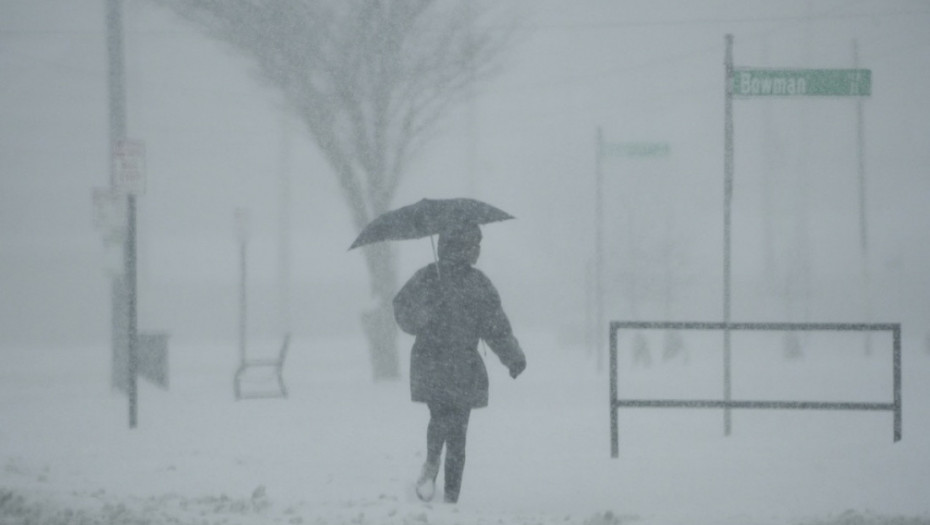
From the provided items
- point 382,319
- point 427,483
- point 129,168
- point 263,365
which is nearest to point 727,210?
point 427,483

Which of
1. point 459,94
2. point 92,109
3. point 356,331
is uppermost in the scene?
point 92,109

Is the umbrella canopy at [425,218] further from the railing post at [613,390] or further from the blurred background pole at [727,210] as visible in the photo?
the blurred background pole at [727,210]

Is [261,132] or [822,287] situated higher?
[261,132]

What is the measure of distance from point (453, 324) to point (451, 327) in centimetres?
2

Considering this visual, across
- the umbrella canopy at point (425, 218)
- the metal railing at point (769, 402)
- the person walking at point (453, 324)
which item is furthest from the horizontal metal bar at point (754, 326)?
the person walking at point (453, 324)

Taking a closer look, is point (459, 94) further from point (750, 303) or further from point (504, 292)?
point (504, 292)

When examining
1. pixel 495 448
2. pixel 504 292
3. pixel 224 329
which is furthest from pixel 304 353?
pixel 504 292

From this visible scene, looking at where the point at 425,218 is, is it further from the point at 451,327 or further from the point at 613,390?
the point at 613,390

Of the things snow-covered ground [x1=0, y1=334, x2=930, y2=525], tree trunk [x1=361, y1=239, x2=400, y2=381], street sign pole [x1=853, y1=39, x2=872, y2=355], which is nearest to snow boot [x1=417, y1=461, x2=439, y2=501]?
snow-covered ground [x1=0, y1=334, x2=930, y2=525]

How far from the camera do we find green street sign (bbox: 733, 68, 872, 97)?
11141 millimetres

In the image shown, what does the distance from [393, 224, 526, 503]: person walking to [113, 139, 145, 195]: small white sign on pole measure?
5.77 m

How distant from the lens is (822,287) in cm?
5378

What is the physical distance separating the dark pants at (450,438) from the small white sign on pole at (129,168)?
5829 mm

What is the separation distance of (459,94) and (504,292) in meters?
39.1
